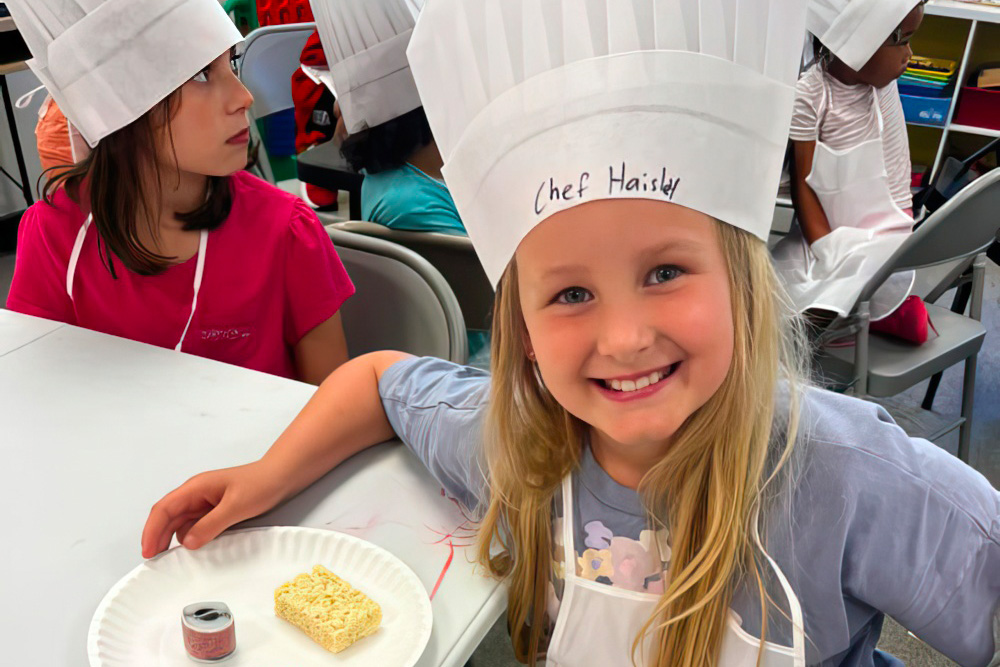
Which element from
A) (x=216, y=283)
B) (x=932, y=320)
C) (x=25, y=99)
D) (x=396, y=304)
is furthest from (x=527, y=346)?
(x=932, y=320)

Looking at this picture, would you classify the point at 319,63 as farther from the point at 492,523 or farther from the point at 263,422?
the point at 492,523

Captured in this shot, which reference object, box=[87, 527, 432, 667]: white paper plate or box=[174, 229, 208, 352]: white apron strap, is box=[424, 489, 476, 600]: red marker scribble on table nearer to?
box=[87, 527, 432, 667]: white paper plate

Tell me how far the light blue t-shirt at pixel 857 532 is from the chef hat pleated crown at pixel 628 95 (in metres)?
0.22

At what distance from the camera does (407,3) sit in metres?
1.84

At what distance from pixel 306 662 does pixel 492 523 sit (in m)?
0.20

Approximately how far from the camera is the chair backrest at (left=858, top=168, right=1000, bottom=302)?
5.14 ft

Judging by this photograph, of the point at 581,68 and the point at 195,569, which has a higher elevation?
the point at 581,68

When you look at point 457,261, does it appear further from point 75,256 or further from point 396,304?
point 75,256

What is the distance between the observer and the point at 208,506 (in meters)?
0.87

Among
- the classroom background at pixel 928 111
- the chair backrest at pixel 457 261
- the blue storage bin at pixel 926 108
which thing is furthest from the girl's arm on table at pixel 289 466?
the blue storage bin at pixel 926 108

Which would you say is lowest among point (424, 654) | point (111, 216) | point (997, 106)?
point (997, 106)

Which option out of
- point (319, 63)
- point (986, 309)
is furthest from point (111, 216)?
point (986, 309)

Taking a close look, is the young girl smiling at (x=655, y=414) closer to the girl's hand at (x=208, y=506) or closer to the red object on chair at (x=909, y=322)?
the girl's hand at (x=208, y=506)

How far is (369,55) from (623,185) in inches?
51.2
